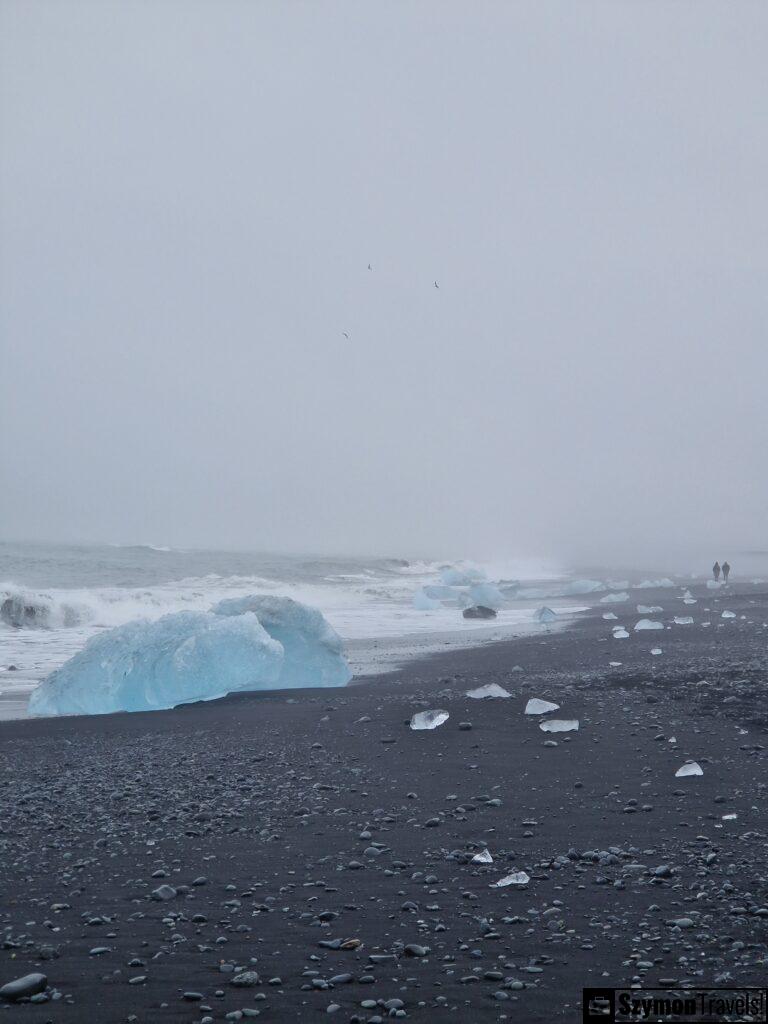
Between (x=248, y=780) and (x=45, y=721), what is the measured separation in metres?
4.04

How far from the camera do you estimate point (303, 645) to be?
38.9ft

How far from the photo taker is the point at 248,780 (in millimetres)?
6680

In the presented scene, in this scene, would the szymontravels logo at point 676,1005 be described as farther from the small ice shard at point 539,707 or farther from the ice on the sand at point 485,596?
the ice on the sand at point 485,596

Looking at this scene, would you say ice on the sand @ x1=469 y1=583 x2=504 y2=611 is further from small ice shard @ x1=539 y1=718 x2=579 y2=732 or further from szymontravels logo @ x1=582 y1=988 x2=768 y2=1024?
szymontravels logo @ x1=582 y1=988 x2=768 y2=1024

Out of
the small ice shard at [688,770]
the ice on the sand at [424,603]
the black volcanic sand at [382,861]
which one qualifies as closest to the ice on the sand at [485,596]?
the ice on the sand at [424,603]

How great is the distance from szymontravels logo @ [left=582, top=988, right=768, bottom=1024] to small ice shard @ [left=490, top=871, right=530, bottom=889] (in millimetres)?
1156

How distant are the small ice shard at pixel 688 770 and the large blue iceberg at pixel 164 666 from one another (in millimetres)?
6000

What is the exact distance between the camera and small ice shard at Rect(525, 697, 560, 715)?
28.2ft

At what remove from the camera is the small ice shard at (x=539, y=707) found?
28.2 ft

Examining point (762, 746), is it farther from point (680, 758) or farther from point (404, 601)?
point (404, 601)

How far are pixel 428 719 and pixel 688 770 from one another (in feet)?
9.36

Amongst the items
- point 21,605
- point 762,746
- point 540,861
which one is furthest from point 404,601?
point 540,861

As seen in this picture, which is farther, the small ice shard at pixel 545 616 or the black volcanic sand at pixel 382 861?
the small ice shard at pixel 545 616

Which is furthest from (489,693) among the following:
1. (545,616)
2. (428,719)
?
(545,616)
